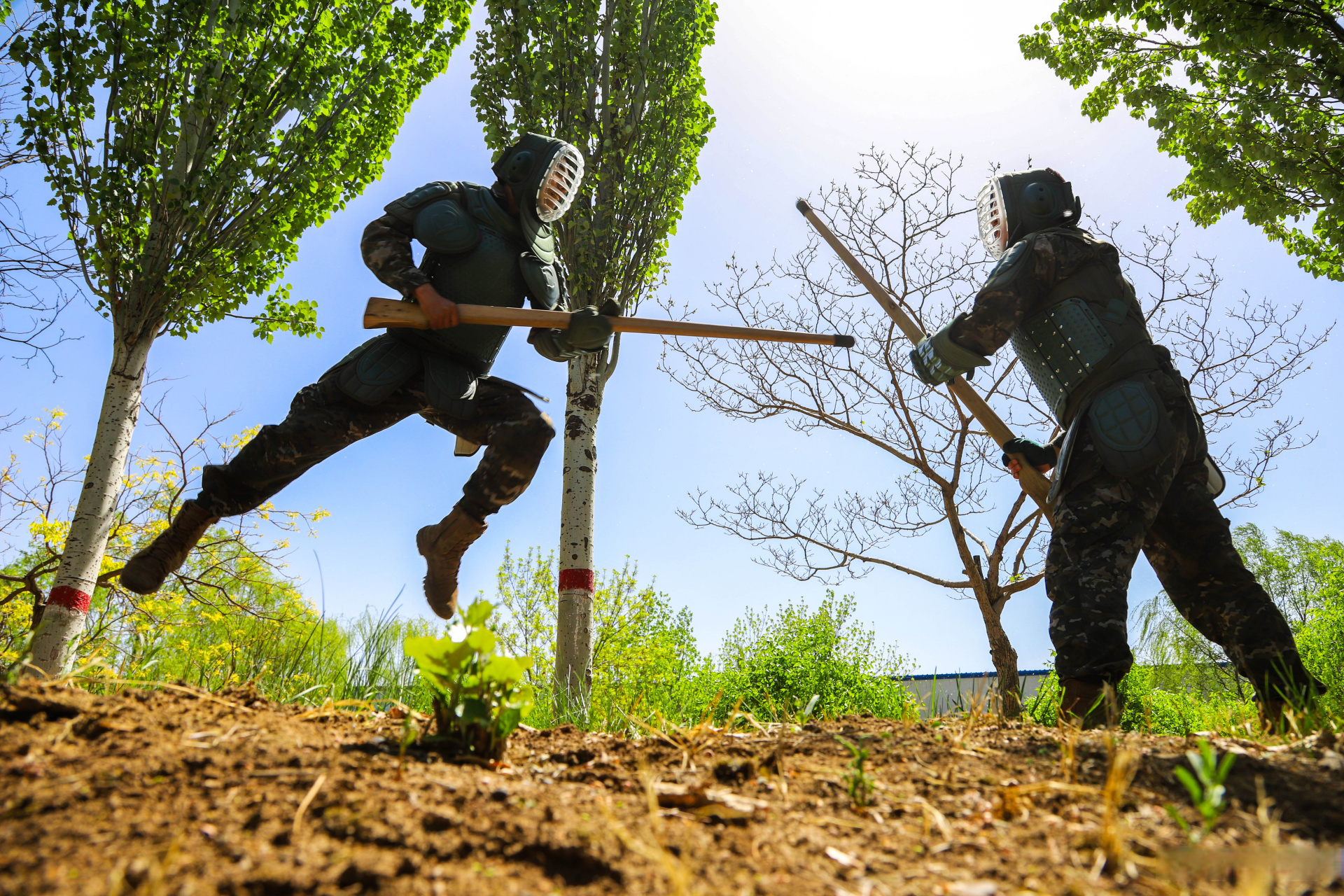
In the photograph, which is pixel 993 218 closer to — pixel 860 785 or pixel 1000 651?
pixel 860 785

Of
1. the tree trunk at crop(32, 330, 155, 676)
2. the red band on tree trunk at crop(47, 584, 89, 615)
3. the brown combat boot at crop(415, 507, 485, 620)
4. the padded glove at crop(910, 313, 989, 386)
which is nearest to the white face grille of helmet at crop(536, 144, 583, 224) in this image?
the brown combat boot at crop(415, 507, 485, 620)

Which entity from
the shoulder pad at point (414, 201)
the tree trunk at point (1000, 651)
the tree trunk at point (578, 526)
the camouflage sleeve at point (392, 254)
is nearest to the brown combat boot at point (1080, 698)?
the tree trunk at point (578, 526)

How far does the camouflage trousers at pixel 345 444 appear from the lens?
11.1ft

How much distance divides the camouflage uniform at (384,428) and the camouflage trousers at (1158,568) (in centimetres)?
235

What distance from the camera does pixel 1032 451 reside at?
12.2 ft

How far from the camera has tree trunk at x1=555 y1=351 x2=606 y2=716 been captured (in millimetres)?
5457

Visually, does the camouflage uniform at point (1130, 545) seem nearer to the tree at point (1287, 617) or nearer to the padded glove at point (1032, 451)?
the padded glove at point (1032, 451)

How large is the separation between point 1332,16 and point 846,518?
5.93m

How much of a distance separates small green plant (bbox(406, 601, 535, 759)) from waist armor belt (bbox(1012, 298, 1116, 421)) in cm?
282

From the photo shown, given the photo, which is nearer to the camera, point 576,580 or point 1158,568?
point 1158,568

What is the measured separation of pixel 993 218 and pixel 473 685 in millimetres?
3589

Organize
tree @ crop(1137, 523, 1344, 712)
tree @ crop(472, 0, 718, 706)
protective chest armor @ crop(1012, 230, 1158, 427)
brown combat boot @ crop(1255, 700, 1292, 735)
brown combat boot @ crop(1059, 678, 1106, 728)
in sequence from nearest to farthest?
brown combat boot @ crop(1255, 700, 1292, 735) → brown combat boot @ crop(1059, 678, 1106, 728) → protective chest armor @ crop(1012, 230, 1158, 427) → tree @ crop(472, 0, 718, 706) → tree @ crop(1137, 523, 1344, 712)

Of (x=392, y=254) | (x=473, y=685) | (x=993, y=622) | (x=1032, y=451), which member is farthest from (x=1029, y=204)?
(x=993, y=622)

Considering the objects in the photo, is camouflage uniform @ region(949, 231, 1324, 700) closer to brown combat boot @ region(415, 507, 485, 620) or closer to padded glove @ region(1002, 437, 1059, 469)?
padded glove @ region(1002, 437, 1059, 469)
